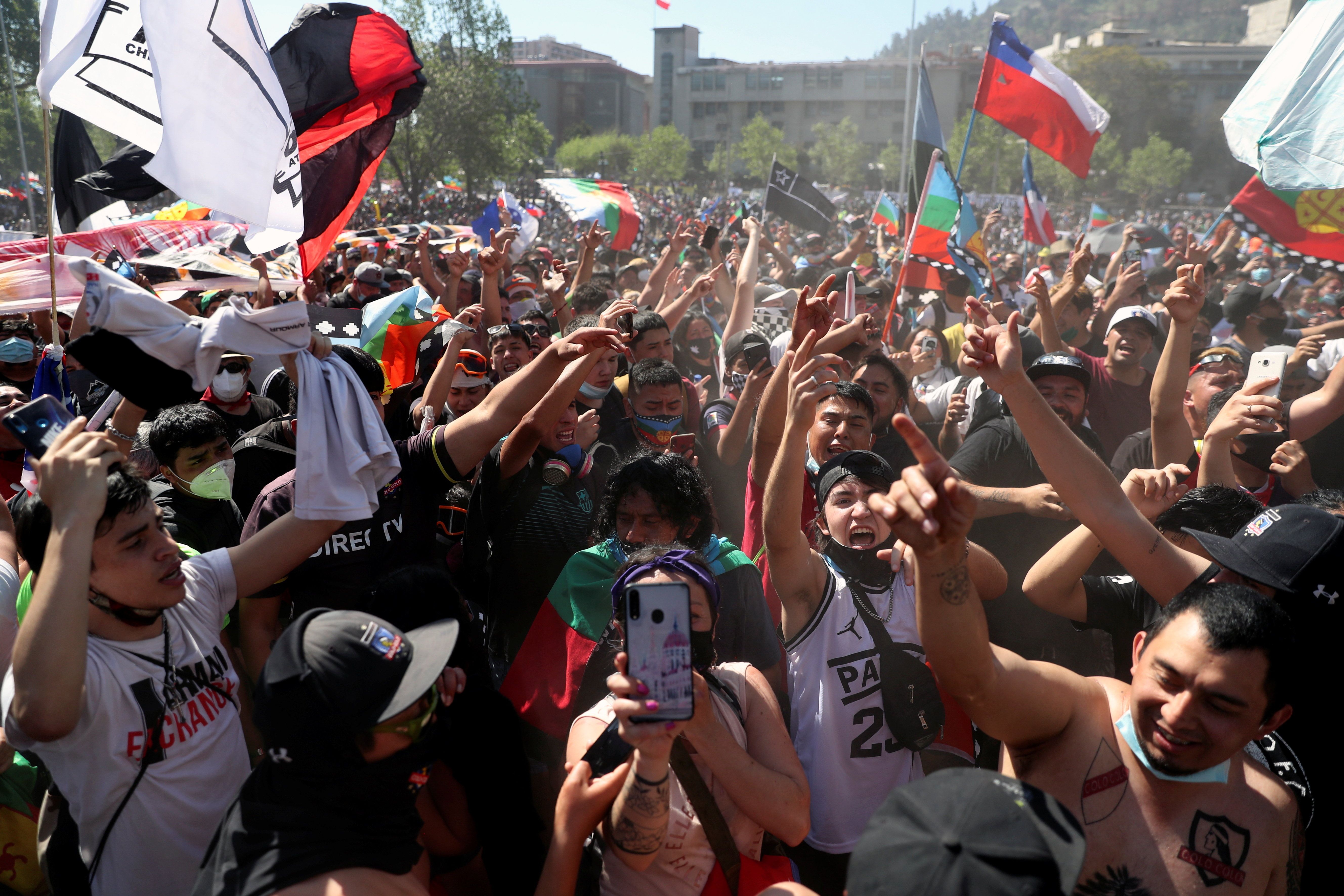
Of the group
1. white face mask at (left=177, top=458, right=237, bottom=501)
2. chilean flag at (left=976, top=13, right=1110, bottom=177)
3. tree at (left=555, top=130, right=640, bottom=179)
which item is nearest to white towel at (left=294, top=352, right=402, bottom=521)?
white face mask at (left=177, top=458, right=237, bottom=501)

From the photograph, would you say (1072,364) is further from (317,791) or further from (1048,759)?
(317,791)

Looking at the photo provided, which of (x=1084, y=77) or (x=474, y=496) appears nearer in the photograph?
(x=474, y=496)

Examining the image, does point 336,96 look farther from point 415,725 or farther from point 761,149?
point 761,149

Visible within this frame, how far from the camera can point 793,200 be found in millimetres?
10906

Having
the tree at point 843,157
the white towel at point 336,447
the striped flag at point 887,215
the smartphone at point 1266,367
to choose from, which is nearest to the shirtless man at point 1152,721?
the white towel at point 336,447

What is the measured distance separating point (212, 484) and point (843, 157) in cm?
8378

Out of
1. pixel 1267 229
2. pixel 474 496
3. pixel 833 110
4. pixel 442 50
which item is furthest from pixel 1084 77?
pixel 474 496

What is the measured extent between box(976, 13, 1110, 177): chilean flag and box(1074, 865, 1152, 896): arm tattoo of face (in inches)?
312

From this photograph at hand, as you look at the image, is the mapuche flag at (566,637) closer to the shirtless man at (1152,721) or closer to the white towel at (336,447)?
the white towel at (336,447)

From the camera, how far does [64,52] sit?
137 inches

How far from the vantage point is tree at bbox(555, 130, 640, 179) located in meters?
78.4

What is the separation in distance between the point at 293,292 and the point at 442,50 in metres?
36.0

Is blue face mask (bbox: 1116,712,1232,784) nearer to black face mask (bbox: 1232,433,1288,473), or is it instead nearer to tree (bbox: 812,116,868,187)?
black face mask (bbox: 1232,433,1288,473)

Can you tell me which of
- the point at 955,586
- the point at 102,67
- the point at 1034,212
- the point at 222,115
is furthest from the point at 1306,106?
the point at 1034,212
